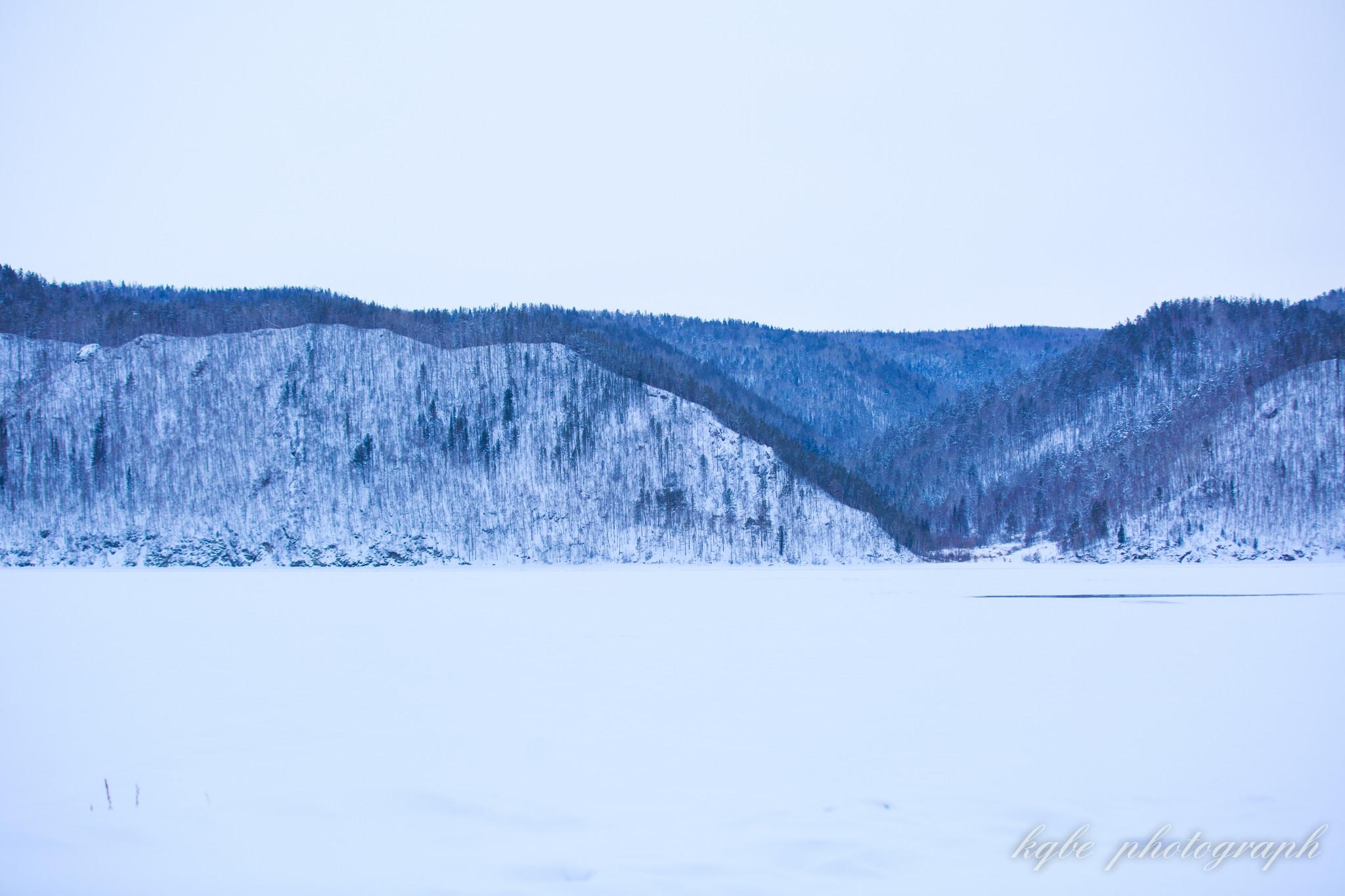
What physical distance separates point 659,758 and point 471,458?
9951 centimetres

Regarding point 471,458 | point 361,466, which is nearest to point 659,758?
point 471,458

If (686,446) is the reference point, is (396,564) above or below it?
below

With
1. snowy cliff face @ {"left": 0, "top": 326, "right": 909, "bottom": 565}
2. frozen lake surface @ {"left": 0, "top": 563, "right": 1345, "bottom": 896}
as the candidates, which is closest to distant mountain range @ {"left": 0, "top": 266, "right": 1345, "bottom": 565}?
snowy cliff face @ {"left": 0, "top": 326, "right": 909, "bottom": 565}

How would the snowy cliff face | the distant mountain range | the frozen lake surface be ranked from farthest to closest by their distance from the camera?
the distant mountain range < the snowy cliff face < the frozen lake surface

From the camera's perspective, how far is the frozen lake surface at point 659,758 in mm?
9273

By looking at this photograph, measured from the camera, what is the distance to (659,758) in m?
13.0

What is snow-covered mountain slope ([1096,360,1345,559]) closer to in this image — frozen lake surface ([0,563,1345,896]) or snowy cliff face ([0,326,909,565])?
snowy cliff face ([0,326,909,565])

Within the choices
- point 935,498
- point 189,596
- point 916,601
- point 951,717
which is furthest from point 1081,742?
point 935,498

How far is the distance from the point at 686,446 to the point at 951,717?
96149mm

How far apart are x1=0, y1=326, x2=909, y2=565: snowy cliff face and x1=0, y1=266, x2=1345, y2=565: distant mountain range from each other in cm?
23

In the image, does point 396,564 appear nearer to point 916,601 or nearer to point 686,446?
point 686,446

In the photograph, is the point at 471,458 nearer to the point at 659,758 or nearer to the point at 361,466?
the point at 361,466

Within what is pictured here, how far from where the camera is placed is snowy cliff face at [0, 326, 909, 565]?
328 feet

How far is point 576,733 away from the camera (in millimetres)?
14492
